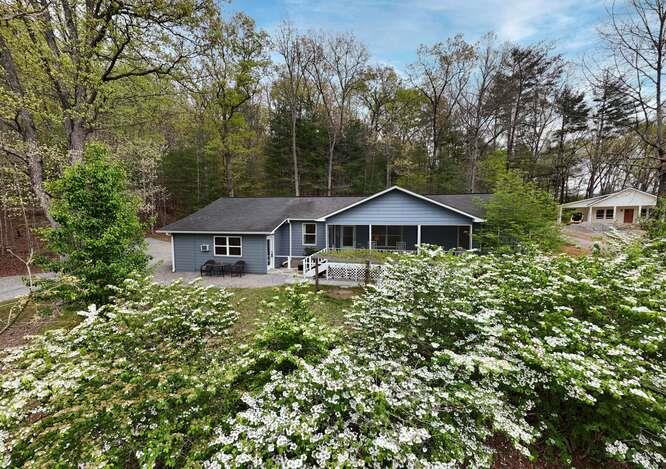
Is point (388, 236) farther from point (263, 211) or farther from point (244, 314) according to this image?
point (244, 314)

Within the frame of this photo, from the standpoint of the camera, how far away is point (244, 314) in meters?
8.00

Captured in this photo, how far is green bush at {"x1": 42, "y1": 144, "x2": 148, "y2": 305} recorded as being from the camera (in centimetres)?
588

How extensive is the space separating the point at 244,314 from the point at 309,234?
314 inches

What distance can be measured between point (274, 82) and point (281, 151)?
20.0 feet

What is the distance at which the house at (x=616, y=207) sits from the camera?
24878 millimetres

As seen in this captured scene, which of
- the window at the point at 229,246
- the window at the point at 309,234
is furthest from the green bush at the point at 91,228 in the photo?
the window at the point at 309,234

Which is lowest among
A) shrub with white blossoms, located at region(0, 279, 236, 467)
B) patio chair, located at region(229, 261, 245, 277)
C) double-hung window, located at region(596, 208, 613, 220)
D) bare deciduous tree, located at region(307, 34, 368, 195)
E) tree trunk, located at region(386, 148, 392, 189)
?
patio chair, located at region(229, 261, 245, 277)

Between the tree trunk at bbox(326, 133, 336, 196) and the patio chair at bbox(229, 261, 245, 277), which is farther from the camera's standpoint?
the tree trunk at bbox(326, 133, 336, 196)

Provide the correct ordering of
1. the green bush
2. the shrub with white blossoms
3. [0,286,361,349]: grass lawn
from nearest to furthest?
the shrub with white blossoms, the green bush, [0,286,361,349]: grass lawn

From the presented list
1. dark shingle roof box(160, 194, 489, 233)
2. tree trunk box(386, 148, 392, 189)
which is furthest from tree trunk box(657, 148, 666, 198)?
tree trunk box(386, 148, 392, 189)

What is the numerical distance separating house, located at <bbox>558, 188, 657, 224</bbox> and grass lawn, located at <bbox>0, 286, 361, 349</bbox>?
25.4 metres

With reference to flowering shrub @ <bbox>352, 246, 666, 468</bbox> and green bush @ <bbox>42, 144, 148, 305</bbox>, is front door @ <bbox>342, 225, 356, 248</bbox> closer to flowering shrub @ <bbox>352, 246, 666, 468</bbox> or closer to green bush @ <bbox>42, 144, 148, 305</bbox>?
green bush @ <bbox>42, 144, 148, 305</bbox>

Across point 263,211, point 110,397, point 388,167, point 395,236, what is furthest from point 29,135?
point 388,167

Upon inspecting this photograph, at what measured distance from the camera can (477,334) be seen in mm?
3455
